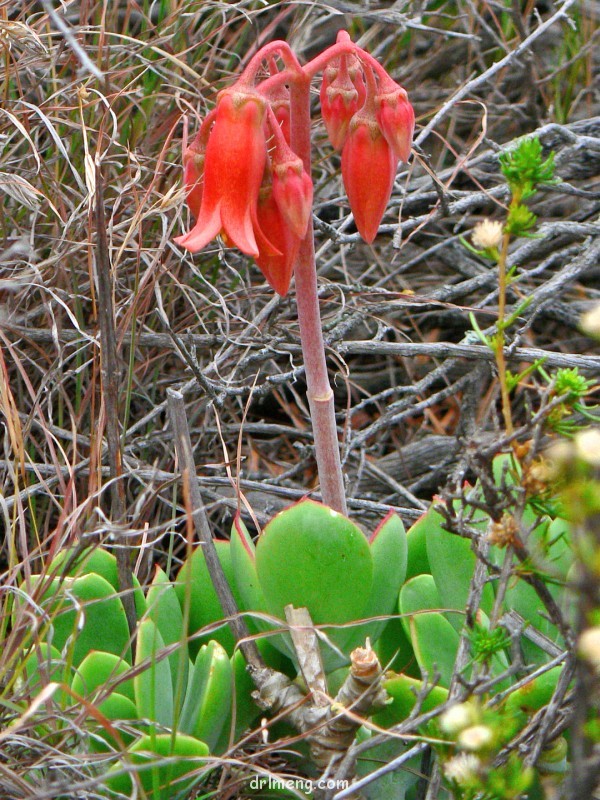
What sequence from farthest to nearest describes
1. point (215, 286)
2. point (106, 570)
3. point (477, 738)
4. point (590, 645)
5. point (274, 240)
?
point (215, 286) < point (106, 570) < point (274, 240) < point (477, 738) < point (590, 645)

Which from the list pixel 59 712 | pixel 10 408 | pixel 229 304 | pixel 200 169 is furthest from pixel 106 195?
pixel 59 712

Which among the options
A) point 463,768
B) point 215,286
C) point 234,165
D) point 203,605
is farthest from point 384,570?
point 215,286

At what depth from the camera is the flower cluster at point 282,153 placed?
112 cm

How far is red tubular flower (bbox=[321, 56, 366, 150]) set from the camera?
1270mm

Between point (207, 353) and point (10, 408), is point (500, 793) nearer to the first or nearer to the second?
point (10, 408)

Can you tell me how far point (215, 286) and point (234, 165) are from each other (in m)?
1.03

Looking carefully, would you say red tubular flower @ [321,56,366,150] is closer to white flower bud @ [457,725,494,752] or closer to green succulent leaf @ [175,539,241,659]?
green succulent leaf @ [175,539,241,659]

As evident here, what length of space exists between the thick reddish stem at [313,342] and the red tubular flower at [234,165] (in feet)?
0.40

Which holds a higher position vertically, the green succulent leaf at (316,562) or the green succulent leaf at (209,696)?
the green succulent leaf at (316,562)

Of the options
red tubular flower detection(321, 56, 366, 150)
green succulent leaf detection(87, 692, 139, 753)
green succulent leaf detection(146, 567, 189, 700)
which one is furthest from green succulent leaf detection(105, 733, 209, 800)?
red tubular flower detection(321, 56, 366, 150)

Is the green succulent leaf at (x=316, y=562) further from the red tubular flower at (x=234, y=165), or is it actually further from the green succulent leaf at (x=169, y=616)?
the red tubular flower at (x=234, y=165)

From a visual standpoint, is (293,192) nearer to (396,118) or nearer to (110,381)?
(396,118)

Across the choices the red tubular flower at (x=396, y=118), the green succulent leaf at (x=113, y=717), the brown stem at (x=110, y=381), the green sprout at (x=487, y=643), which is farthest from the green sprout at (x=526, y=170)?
the green succulent leaf at (x=113, y=717)

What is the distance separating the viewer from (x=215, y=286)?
215cm
